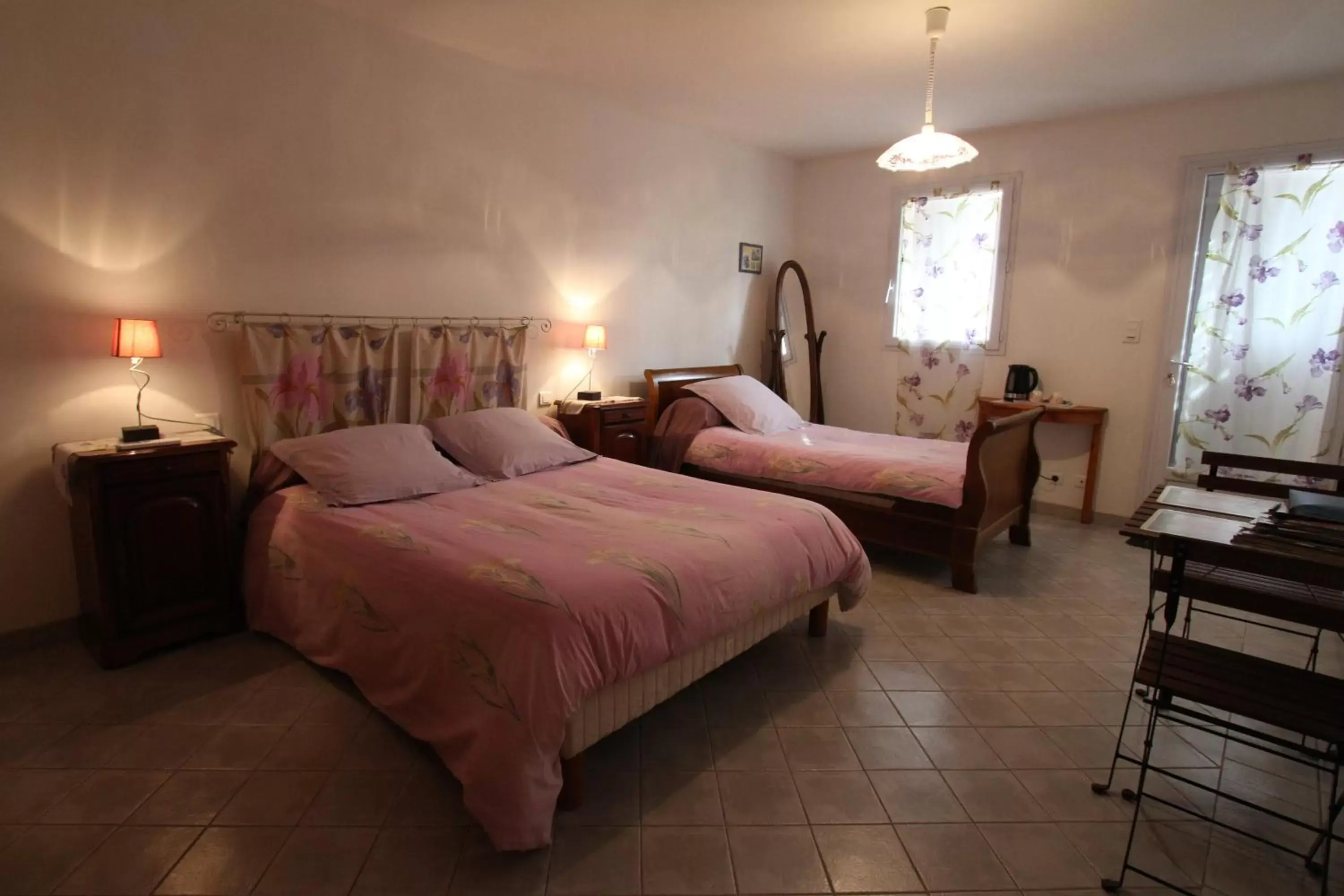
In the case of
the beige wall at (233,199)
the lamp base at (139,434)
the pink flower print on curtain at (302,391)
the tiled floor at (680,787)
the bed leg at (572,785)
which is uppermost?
the beige wall at (233,199)

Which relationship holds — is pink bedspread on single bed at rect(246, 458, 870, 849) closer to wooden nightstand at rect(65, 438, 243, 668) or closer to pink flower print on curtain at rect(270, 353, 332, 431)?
wooden nightstand at rect(65, 438, 243, 668)

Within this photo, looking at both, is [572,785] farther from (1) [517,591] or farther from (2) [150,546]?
(2) [150,546]

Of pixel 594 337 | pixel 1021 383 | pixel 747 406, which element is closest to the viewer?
pixel 594 337

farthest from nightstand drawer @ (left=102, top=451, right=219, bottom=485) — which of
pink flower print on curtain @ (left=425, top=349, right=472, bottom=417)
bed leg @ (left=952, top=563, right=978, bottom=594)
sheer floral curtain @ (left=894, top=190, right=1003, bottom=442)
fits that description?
sheer floral curtain @ (left=894, top=190, right=1003, bottom=442)

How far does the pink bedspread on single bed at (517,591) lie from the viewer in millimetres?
1626

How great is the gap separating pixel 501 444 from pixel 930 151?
2.28 m

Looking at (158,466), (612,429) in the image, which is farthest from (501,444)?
(158,466)

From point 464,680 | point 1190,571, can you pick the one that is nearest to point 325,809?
point 464,680

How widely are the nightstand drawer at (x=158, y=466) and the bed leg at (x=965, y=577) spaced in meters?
3.19

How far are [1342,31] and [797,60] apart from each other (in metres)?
2.34

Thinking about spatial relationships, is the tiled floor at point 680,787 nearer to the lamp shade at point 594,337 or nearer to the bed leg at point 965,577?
the bed leg at point 965,577

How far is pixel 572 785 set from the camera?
1.78 metres

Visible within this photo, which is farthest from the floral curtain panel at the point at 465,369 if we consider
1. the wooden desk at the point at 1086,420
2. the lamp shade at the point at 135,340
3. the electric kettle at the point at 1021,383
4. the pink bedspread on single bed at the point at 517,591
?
the electric kettle at the point at 1021,383

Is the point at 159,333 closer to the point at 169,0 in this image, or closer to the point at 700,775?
the point at 169,0
